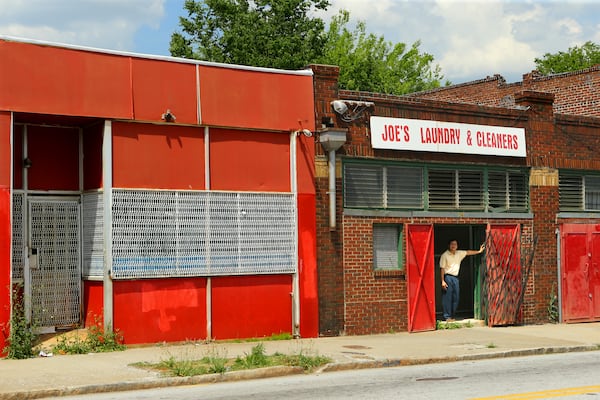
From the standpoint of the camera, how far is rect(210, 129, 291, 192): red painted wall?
16.7 m

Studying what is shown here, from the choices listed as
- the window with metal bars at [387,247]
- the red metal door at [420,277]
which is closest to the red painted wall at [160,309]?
the window with metal bars at [387,247]

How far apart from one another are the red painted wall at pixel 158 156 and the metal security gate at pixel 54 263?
1.22m

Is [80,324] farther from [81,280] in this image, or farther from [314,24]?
[314,24]

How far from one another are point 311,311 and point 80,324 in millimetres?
4373

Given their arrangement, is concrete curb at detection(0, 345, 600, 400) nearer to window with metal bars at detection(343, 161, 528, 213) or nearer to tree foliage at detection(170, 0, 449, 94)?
window with metal bars at detection(343, 161, 528, 213)

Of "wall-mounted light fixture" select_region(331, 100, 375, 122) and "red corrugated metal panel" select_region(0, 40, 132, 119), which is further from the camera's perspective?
"wall-mounted light fixture" select_region(331, 100, 375, 122)

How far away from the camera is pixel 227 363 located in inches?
529

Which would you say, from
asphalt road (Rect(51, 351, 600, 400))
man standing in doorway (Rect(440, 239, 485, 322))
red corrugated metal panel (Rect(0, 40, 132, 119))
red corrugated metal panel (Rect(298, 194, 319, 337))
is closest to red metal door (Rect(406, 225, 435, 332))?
man standing in doorway (Rect(440, 239, 485, 322))

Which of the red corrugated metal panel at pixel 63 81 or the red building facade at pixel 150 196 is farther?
the red building facade at pixel 150 196

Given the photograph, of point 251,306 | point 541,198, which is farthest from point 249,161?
point 541,198

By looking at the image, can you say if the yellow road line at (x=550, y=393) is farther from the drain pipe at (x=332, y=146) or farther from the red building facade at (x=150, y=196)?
the drain pipe at (x=332, y=146)

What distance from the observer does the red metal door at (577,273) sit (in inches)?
867

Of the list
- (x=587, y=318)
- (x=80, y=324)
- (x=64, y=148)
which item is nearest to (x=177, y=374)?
(x=80, y=324)

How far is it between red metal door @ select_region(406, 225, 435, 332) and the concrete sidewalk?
1.27ft
